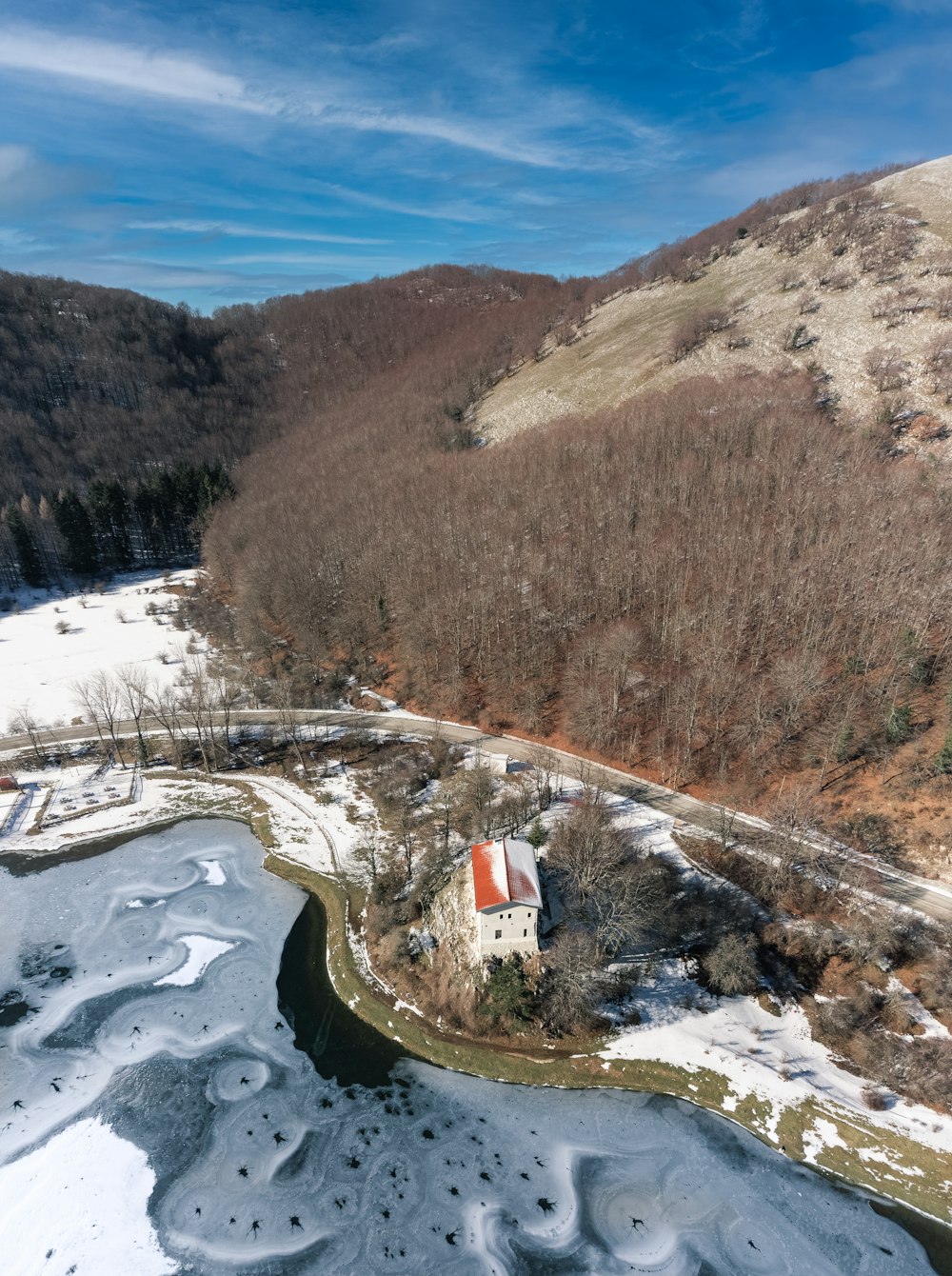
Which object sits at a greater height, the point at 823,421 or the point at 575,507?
the point at 823,421

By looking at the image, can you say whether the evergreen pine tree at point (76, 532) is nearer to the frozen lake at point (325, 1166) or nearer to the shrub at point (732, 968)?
the frozen lake at point (325, 1166)

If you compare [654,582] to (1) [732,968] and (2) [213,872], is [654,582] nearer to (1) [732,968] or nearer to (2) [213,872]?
(1) [732,968]

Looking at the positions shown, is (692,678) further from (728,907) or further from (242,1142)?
(242,1142)

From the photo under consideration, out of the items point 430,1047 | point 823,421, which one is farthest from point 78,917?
point 823,421

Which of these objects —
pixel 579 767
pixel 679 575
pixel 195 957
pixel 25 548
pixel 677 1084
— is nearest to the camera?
pixel 677 1084

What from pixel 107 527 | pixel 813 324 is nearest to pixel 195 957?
pixel 107 527

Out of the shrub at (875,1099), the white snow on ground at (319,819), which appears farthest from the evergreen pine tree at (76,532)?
the shrub at (875,1099)

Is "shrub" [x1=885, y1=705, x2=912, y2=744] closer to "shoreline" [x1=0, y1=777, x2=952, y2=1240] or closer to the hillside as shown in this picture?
"shoreline" [x1=0, y1=777, x2=952, y2=1240]
